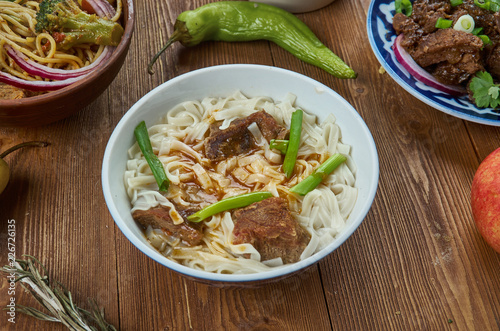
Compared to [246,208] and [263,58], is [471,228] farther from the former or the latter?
[263,58]

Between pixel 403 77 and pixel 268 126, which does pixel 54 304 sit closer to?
pixel 268 126

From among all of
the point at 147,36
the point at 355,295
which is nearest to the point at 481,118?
the point at 355,295

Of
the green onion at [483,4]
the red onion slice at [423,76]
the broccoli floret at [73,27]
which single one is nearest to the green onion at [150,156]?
the broccoli floret at [73,27]

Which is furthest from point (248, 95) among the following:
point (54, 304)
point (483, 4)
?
point (483, 4)

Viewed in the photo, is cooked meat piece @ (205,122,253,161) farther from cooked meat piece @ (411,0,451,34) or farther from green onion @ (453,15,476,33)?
green onion @ (453,15,476,33)

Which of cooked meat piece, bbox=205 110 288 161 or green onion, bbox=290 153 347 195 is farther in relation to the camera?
cooked meat piece, bbox=205 110 288 161

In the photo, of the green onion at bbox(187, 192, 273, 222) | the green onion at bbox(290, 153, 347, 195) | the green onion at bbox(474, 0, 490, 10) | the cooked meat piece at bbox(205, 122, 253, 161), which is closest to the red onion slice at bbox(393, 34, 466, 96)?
the green onion at bbox(474, 0, 490, 10)
